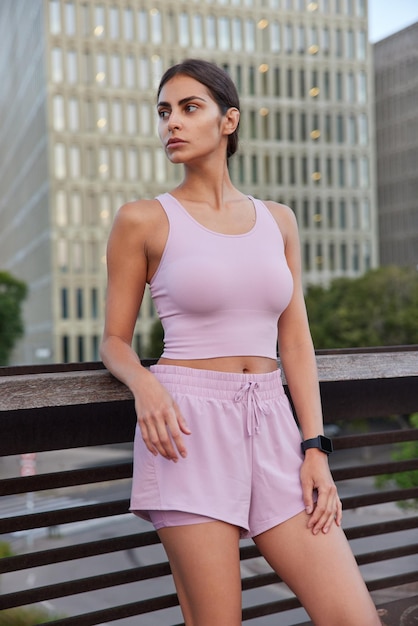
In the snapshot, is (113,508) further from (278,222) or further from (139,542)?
(278,222)

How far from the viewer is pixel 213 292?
2379 millimetres

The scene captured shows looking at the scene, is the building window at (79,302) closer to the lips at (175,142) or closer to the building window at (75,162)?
the building window at (75,162)

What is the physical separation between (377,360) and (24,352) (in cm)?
8260

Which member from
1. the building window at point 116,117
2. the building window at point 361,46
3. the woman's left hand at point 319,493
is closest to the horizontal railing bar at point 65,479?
the woman's left hand at point 319,493

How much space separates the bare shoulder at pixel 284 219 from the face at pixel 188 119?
253mm

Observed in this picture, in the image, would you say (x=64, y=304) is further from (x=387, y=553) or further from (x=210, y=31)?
(x=387, y=553)

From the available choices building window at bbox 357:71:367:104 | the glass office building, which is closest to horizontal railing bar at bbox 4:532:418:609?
the glass office building

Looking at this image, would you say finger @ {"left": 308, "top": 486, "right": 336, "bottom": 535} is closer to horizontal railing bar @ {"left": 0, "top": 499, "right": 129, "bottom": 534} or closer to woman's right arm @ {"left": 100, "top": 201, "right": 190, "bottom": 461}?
woman's right arm @ {"left": 100, "top": 201, "right": 190, "bottom": 461}

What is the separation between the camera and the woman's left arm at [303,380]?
7.91 feet

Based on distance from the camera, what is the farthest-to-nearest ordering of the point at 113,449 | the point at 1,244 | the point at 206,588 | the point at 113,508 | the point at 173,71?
the point at 1,244 → the point at 113,449 → the point at 113,508 → the point at 173,71 → the point at 206,588

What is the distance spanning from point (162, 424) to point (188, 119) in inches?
33.3

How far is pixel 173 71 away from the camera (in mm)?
2541

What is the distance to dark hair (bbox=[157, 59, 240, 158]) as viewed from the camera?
8.28ft

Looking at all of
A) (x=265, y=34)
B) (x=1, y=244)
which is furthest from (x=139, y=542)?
(x=1, y=244)
